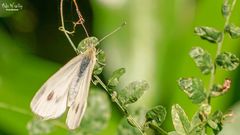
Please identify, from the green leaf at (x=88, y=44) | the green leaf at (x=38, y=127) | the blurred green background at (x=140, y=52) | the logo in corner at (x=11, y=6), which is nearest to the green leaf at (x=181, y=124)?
the green leaf at (x=88, y=44)

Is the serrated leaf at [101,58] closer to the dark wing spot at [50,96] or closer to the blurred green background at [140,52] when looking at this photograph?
the dark wing spot at [50,96]

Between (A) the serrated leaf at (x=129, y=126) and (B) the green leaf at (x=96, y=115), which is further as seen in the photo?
(B) the green leaf at (x=96, y=115)

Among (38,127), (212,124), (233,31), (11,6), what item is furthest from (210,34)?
(11,6)

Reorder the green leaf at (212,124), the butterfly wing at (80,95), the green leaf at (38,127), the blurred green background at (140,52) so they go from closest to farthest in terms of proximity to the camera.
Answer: the green leaf at (212,124)
the butterfly wing at (80,95)
the green leaf at (38,127)
the blurred green background at (140,52)

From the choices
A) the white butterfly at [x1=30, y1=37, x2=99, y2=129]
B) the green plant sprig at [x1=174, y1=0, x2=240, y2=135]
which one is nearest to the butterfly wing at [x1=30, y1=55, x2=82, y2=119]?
the white butterfly at [x1=30, y1=37, x2=99, y2=129]

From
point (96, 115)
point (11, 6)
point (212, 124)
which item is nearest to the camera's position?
point (212, 124)

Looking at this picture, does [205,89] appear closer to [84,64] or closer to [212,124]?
[212,124]

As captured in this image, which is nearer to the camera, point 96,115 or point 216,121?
point 216,121
